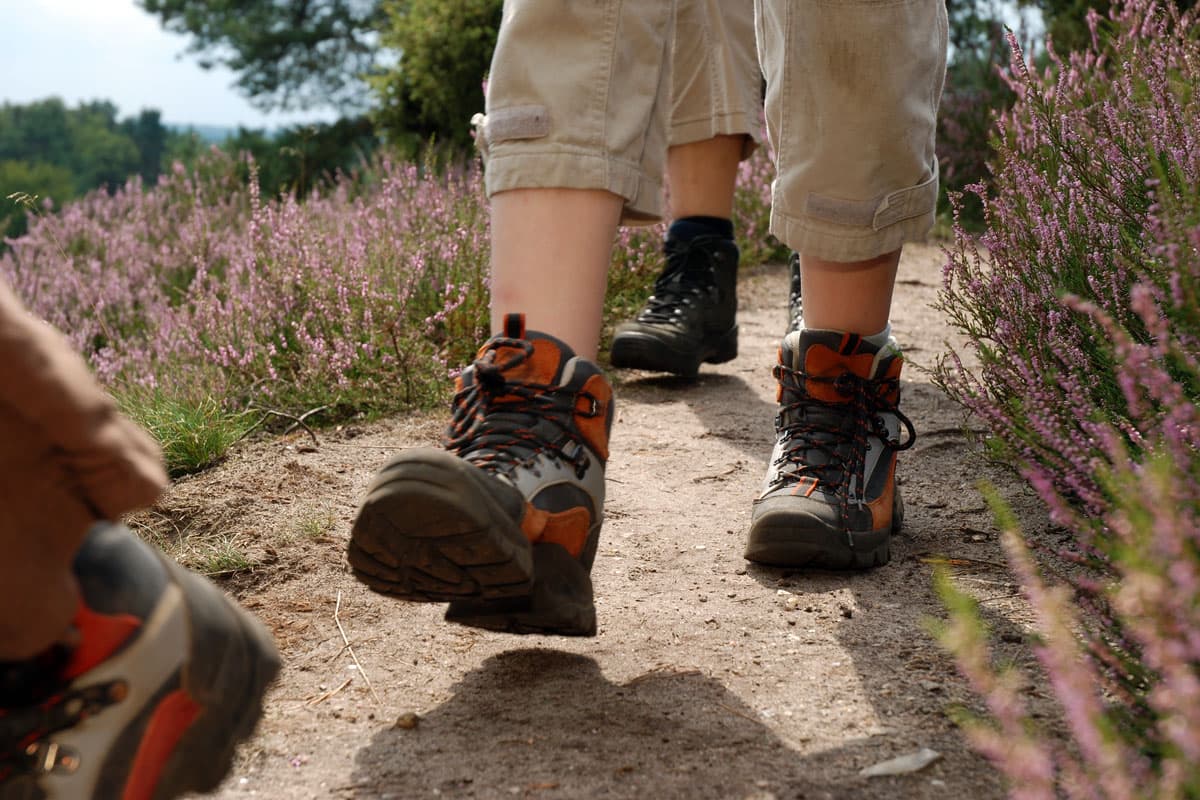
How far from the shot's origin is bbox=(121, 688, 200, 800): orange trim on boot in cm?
106

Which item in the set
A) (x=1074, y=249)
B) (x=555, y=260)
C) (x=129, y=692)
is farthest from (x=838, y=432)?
(x=129, y=692)

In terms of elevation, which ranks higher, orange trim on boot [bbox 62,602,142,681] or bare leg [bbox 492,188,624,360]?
bare leg [bbox 492,188,624,360]

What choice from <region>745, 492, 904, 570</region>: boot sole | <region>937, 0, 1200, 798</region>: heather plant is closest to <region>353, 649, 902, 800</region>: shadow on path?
<region>937, 0, 1200, 798</region>: heather plant

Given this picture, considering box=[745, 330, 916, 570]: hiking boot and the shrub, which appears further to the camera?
the shrub

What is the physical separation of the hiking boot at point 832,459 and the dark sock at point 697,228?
1.39 m

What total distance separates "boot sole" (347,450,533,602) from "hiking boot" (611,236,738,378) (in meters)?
1.89

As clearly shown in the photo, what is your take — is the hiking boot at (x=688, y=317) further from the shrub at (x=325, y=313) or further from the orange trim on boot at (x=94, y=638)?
the orange trim on boot at (x=94, y=638)

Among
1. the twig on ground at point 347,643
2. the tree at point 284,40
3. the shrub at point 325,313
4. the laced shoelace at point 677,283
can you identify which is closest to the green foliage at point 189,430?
the shrub at point 325,313

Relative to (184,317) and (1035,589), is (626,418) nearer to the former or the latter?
(184,317)

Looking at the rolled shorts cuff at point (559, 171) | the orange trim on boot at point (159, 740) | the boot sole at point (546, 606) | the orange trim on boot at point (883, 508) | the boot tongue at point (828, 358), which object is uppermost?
the rolled shorts cuff at point (559, 171)

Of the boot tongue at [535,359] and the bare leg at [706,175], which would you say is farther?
the bare leg at [706,175]

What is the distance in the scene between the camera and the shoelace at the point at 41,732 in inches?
Result: 39.7

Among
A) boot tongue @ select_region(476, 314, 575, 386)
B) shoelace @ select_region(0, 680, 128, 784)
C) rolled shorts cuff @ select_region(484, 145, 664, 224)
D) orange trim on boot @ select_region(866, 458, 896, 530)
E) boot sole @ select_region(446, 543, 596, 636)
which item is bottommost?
orange trim on boot @ select_region(866, 458, 896, 530)

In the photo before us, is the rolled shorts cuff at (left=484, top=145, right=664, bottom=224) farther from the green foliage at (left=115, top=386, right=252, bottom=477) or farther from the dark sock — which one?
the dark sock
